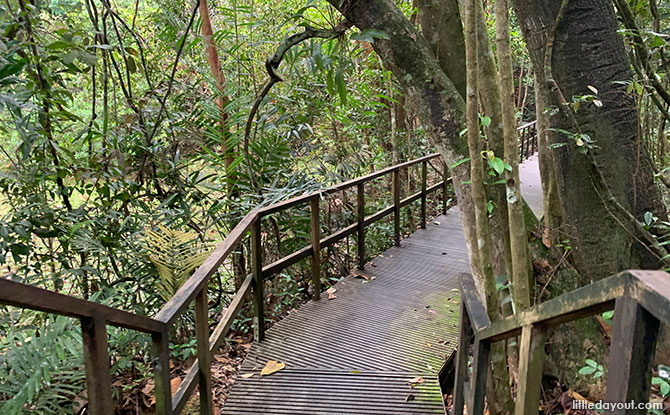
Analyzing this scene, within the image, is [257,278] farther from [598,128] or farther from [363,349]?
[598,128]

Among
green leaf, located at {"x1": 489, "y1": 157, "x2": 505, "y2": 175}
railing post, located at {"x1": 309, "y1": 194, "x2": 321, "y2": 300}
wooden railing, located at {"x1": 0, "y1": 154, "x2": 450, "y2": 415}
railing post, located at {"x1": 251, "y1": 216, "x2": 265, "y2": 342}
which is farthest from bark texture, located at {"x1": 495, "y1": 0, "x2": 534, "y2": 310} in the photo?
railing post, located at {"x1": 309, "y1": 194, "x2": 321, "y2": 300}

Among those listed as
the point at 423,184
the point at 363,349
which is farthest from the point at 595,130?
the point at 423,184

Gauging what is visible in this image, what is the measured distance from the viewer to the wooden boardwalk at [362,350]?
262cm

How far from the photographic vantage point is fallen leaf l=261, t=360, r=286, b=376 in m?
2.87

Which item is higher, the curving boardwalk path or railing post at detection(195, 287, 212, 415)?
railing post at detection(195, 287, 212, 415)

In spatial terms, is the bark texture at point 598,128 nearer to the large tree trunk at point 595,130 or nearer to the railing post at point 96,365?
the large tree trunk at point 595,130

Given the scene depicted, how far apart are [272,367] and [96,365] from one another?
70.7 inches

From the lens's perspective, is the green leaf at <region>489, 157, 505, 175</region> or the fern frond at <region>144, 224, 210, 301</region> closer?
the green leaf at <region>489, 157, 505, 175</region>

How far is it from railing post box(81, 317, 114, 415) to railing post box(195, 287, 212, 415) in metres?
0.71

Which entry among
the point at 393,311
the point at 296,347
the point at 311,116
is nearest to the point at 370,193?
the point at 311,116

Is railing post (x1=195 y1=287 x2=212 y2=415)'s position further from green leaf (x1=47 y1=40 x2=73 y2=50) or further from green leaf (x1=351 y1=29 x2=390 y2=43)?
green leaf (x1=351 y1=29 x2=390 y2=43)

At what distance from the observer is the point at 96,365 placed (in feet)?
4.07

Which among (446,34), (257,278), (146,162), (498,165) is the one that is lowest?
(257,278)

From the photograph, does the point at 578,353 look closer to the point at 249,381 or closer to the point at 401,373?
the point at 401,373
